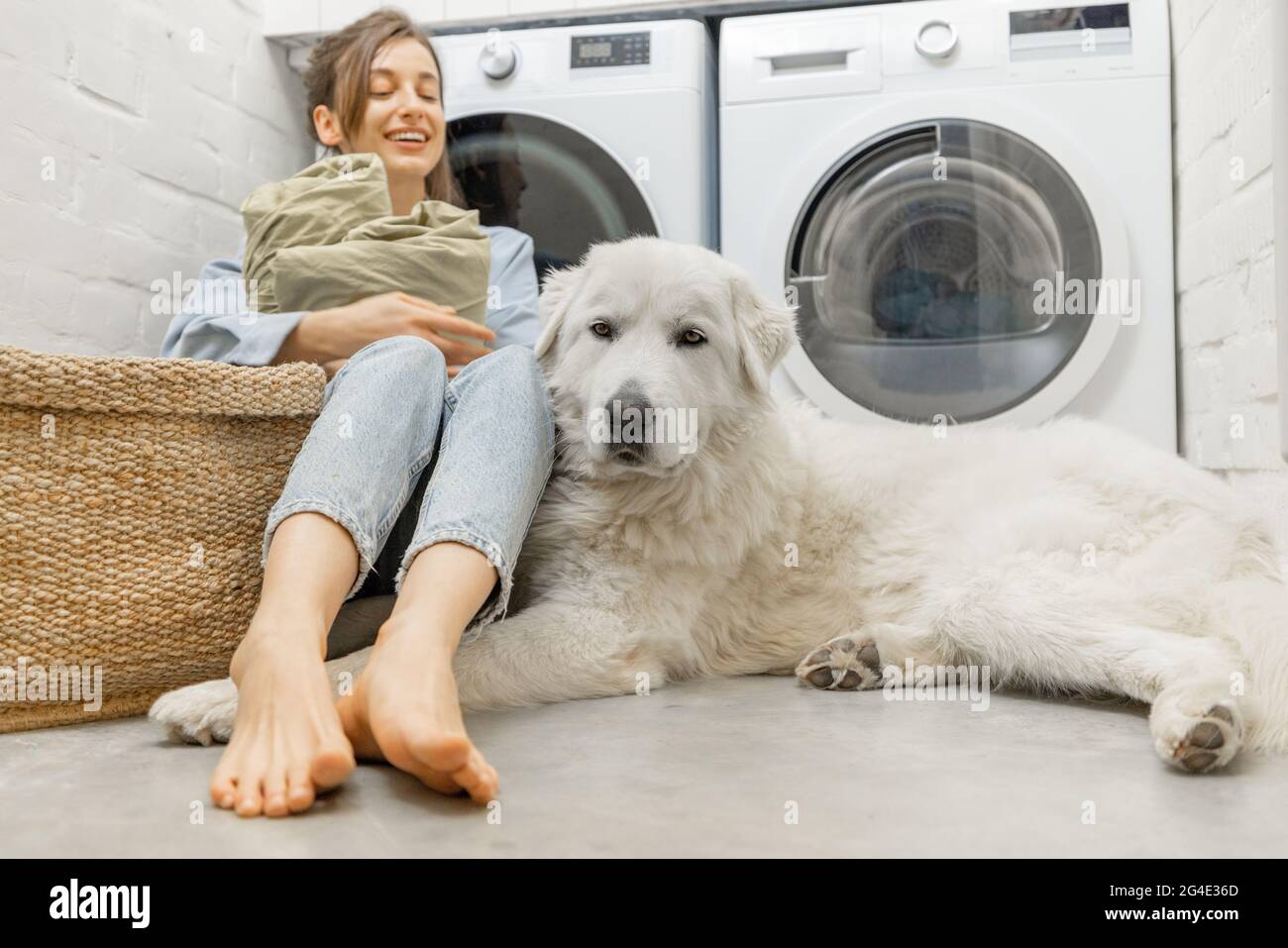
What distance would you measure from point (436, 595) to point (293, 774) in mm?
324

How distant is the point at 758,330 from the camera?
201cm

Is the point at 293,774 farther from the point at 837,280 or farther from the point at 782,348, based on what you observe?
the point at 837,280

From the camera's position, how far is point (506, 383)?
178 cm

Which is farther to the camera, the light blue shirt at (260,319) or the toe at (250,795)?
the light blue shirt at (260,319)

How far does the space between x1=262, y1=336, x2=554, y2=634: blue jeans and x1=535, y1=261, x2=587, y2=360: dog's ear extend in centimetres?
11

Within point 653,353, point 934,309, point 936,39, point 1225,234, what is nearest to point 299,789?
point 653,353

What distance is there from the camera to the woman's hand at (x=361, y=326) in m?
1.93

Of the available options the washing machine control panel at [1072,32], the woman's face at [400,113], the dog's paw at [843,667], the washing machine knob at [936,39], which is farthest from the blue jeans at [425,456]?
the washing machine control panel at [1072,32]

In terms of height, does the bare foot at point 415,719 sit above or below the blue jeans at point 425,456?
below

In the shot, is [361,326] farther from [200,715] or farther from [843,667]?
[843,667]

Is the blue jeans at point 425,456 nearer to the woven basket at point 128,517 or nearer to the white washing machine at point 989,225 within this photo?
the woven basket at point 128,517

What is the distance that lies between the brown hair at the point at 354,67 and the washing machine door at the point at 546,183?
1.35 feet

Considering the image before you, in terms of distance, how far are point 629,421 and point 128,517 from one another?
2.55 ft
